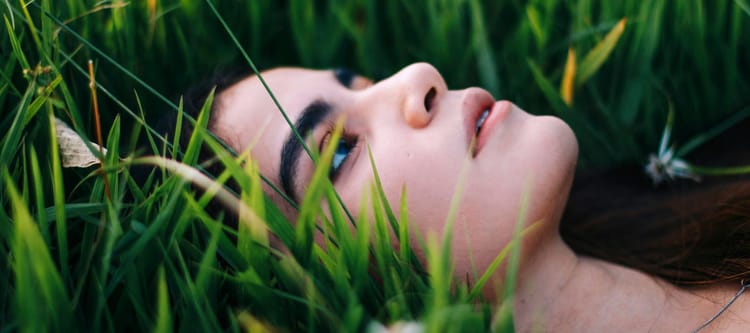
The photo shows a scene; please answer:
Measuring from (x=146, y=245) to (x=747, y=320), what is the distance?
942 mm

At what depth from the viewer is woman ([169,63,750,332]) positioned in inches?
40.7

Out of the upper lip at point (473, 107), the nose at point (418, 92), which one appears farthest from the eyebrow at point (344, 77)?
the upper lip at point (473, 107)

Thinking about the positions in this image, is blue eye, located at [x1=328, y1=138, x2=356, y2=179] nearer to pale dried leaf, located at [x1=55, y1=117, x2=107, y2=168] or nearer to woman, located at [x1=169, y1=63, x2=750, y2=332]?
woman, located at [x1=169, y1=63, x2=750, y2=332]

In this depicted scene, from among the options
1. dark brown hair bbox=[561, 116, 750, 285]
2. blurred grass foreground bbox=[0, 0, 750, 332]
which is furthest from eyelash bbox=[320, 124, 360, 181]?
dark brown hair bbox=[561, 116, 750, 285]

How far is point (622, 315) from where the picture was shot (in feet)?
3.70

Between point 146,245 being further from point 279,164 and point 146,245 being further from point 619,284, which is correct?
point 619,284

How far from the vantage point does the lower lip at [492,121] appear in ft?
3.63

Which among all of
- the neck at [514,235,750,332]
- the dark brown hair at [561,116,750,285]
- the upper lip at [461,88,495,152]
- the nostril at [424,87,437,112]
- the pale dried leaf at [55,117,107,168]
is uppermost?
the pale dried leaf at [55,117,107,168]

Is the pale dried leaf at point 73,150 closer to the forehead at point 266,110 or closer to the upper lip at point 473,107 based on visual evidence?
the forehead at point 266,110

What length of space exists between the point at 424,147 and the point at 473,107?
0.15 m

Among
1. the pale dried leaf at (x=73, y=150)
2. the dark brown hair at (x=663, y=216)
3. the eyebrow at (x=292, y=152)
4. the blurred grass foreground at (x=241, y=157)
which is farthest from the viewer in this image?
the dark brown hair at (x=663, y=216)

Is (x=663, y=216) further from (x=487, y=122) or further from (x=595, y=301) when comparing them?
(x=487, y=122)

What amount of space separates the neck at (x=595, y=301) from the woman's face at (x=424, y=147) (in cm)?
9

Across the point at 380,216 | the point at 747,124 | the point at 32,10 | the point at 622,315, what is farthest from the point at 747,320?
the point at 32,10
